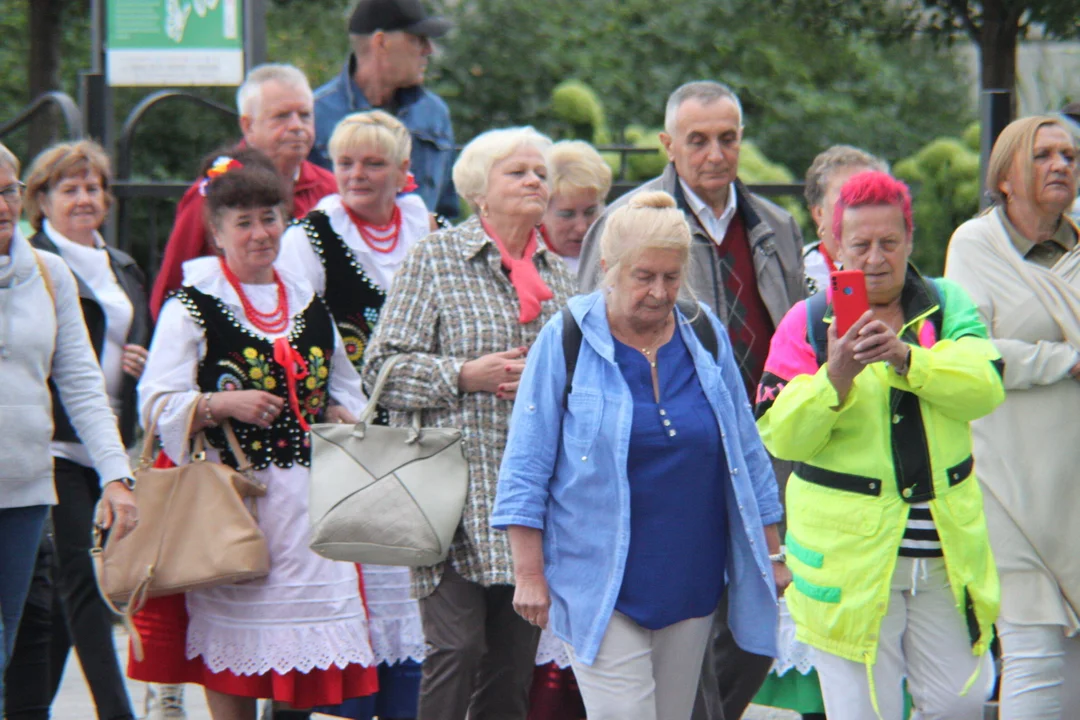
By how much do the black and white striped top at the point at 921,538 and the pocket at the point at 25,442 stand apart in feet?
8.10

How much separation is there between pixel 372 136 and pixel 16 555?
203 cm

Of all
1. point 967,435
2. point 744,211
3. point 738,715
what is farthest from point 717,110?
point 738,715

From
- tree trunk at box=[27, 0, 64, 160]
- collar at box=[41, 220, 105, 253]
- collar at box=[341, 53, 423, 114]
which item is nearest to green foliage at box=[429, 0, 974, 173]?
tree trunk at box=[27, 0, 64, 160]

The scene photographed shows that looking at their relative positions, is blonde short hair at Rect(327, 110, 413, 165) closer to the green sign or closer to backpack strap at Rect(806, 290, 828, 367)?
backpack strap at Rect(806, 290, 828, 367)

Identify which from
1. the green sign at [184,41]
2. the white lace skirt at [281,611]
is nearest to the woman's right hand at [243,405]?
the white lace skirt at [281,611]

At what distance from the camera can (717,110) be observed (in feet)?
19.2

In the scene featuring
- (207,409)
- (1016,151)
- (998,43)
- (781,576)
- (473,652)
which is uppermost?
(998,43)

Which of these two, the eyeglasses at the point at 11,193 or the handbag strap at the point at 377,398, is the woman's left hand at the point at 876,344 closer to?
the handbag strap at the point at 377,398

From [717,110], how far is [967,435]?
1644 mm

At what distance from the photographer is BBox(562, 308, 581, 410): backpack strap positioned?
455 cm

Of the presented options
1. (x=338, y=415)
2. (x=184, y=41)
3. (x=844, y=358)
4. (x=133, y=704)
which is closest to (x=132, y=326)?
(x=338, y=415)

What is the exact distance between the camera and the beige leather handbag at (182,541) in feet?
18.1

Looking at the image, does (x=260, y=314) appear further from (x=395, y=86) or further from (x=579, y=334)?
(x=395, y=86)

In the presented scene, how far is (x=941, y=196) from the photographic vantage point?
10016 mm
